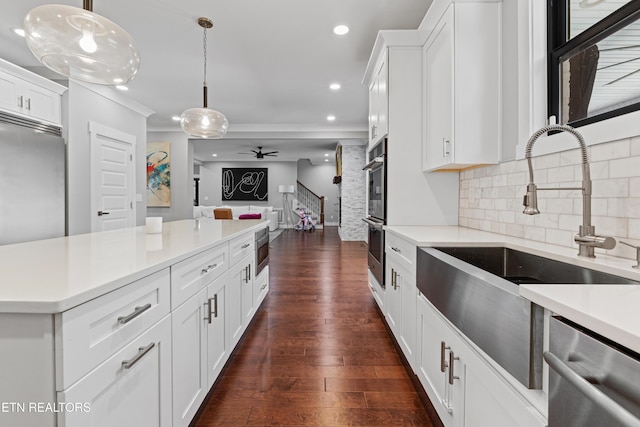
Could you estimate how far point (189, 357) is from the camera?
4.42ft

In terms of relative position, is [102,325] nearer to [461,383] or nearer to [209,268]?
[209,268]

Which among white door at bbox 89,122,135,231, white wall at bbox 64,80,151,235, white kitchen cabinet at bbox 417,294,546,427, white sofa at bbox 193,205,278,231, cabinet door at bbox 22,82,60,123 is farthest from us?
white sofa at bbox 193,205,278,231

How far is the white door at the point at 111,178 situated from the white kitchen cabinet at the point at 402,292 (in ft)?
13.6

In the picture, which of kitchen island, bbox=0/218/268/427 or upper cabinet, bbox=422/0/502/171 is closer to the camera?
kitchen island, bbox=0/218/268/427

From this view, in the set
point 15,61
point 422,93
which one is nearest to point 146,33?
point 15,61

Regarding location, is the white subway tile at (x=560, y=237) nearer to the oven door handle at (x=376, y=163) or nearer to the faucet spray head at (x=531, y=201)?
the faucet spray head at (x=531, y=201)

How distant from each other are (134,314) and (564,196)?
1873 millimetres

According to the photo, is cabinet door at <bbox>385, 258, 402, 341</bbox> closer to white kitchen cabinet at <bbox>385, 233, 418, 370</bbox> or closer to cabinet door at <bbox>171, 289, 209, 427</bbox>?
white kitchen cabinet at <bbox>385, 233, 418, 370</bbox>

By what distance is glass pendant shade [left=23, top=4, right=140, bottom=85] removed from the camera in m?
1.42

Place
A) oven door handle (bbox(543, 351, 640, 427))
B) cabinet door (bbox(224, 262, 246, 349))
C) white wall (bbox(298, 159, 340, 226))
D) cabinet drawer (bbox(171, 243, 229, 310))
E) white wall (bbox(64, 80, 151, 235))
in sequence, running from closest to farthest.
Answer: oven door handle (bbox(543, 351, 640, 427)), cabinet drawer (bbox(171, 243, 229, 310)), cabinet door (bbox(224, 262, 246, 349)), white wall (bbox(64, 80, 151, 235)), white wall (bbox(298, 159, 340, 226))

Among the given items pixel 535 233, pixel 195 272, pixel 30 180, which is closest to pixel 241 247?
pixel 195 272

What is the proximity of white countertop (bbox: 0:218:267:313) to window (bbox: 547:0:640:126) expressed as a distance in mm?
1890

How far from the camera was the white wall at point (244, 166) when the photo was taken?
13.0m

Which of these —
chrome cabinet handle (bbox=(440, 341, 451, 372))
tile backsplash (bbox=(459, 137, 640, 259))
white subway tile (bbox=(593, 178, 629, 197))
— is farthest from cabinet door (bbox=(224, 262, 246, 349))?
white subway tile (bbox=(593, 178, 629, 197))
